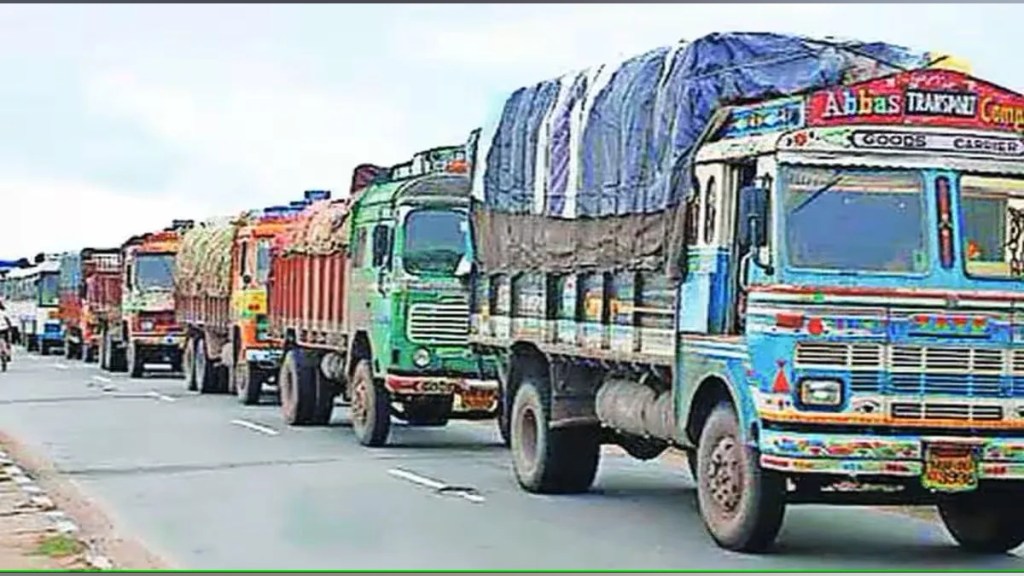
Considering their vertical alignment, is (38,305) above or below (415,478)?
above

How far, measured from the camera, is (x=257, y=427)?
2636 cm

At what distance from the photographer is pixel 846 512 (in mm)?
17078

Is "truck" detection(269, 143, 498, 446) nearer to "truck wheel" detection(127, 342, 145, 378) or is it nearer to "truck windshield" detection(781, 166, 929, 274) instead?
"truck windshield" detection(781, 166, 929, 274)

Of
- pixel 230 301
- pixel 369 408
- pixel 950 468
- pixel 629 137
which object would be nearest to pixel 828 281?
pixel 950 468

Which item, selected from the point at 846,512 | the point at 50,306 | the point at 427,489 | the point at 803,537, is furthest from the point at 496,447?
the point at 50,306

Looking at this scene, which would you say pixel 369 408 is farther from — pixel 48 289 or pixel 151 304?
pixel 48 289

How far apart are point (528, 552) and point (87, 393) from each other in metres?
22.5

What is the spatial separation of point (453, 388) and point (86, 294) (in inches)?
1209

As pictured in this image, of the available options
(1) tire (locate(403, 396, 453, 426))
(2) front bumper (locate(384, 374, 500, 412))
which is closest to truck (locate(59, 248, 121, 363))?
(1) tire (locate(403, 396, 453, 426))

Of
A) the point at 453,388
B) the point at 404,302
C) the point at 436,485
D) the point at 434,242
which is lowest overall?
the point at 436,485

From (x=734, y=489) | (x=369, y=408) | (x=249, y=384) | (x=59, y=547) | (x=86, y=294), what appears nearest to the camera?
(x=734, y=489)

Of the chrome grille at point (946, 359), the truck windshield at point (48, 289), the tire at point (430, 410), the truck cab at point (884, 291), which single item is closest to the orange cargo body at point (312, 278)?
the tire at point (430, 410)

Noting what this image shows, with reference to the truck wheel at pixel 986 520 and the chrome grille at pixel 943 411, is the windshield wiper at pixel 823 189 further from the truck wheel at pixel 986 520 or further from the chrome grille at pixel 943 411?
the truck wheel at pixel 986 520

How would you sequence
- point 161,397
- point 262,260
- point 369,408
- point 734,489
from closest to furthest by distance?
1. point 734,489
2. point 369,408
3. point 262,260
4. point 161,397
